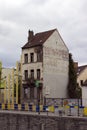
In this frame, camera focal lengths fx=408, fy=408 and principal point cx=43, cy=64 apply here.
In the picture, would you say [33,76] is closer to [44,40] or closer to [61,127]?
[44,40]

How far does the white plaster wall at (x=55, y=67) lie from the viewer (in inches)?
2534

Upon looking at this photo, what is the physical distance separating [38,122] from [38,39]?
118 feet

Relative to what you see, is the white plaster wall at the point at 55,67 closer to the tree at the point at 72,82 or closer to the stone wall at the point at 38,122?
the tree at the point at 72,82

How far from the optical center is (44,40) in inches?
2547

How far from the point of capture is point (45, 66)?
64.4 metres

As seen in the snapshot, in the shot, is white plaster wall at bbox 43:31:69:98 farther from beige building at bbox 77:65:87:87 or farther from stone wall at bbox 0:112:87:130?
stone wall at bbox 0:112:87:130

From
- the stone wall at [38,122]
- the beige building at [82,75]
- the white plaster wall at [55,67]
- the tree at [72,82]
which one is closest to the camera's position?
the stone wall at [38,122]

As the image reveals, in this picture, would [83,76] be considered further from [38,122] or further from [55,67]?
[38,122]

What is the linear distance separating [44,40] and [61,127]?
3646 cm

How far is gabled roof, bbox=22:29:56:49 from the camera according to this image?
65062mm

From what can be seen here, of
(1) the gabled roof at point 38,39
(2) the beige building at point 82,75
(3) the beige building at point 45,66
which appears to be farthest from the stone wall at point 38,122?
(2) the beige building at point 82,75

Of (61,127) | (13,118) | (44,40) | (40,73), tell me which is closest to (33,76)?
→ (40,73)

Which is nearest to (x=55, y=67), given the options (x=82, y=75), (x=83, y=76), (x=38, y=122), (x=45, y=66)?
(x=45, y=66)

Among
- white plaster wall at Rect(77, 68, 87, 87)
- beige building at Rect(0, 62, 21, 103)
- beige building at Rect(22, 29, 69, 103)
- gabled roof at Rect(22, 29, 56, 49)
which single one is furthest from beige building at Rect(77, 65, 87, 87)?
gabled roof at Rect(22, 29, 56, 49)
